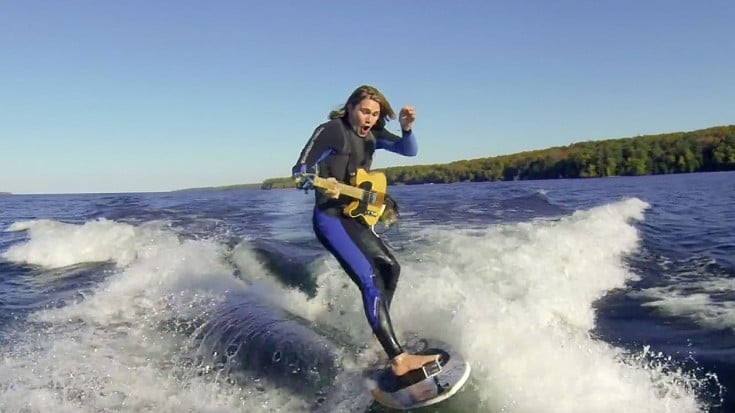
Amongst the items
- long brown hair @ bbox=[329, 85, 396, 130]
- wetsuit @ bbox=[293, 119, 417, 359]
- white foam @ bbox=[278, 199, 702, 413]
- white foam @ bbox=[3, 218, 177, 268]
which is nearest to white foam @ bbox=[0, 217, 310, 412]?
wetsuit @ bbox=[293, 119, 417, 359]

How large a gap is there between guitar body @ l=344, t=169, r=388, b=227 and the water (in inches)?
46.3

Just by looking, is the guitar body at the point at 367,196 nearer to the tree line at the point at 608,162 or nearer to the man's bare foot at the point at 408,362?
the man's bare foot at the point at 408,362

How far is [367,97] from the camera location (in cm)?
519

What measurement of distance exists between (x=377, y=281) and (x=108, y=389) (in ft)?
7.51

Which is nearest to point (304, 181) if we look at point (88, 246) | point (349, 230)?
point (349, 230)

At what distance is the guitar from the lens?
5.16 metres

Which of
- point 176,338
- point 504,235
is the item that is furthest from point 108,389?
point 504,235

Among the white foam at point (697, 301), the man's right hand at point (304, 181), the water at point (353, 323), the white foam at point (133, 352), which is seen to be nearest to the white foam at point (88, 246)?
the water at point (353, 323)

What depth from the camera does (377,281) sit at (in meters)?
5.03

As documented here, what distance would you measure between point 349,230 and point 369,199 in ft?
1.02

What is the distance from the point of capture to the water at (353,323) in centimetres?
464

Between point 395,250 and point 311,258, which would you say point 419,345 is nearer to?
point 311,258

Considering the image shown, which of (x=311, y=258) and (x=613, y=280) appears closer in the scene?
(x=613, y=280)

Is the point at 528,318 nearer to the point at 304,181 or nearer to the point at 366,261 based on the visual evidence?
the point at 366,261
